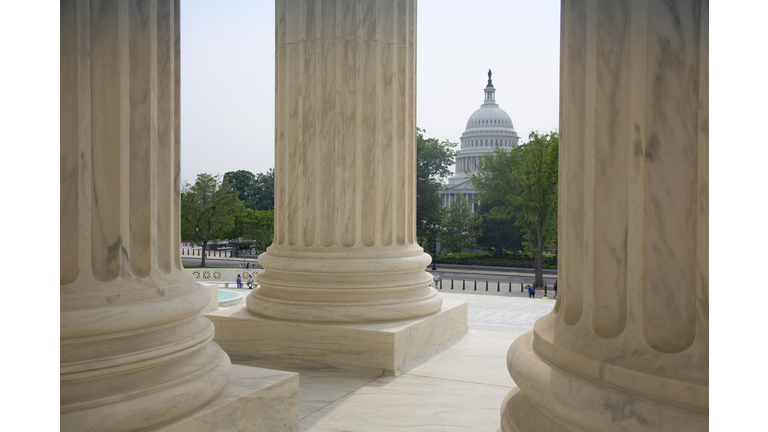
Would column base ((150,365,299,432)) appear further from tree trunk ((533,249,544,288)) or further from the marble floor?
tree trunk ((533,249,544,288))

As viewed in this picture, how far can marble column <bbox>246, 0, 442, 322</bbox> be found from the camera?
1242 inches

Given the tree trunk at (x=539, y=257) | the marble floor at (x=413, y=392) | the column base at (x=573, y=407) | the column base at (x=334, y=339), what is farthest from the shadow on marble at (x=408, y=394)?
the tree trunk at (x=539, y=257)

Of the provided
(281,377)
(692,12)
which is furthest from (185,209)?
(692,12)

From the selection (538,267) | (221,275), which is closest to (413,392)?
(221,275)

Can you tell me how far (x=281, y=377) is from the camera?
2008 centimetres

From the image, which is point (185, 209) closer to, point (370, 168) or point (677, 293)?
point (370, 168)

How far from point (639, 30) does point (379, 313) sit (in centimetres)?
2205

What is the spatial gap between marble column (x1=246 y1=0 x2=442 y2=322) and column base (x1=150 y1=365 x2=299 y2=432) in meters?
A: 10.7

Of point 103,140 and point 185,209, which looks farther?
point 185,209

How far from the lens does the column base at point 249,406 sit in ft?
53.2

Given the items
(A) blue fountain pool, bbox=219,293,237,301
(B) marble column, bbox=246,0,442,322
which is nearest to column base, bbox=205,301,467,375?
(B) marble column, bbox=246,0,442,322

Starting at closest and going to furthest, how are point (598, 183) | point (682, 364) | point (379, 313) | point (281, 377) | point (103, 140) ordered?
point (682, 364)
point (598, 183)
point (103, 140)
point (281, 377)
point (379, 313)

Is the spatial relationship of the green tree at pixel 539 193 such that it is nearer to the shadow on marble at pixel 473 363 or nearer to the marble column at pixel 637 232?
the shadow on marble at pixel 473 363

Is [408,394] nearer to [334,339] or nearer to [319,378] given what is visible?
[319,378]
